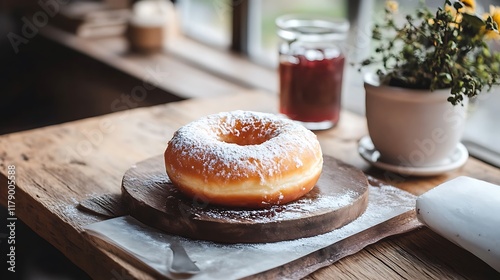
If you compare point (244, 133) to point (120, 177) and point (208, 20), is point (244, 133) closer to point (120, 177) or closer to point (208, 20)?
point (120, 177)

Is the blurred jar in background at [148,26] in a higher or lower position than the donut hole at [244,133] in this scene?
lower

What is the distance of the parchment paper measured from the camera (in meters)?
0.82

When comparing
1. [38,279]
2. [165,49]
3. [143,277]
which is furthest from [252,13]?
[143,277]

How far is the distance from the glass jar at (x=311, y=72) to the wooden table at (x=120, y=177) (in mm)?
53

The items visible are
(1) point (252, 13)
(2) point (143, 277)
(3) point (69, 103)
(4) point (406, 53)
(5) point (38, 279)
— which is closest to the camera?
(2) point (143, 277)

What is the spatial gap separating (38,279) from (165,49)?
0.93 metres

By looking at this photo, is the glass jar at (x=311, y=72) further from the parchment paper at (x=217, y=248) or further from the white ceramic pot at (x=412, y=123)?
the parchment paper at (x=217, y=248)

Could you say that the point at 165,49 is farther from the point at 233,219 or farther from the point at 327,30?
the point at 233,219

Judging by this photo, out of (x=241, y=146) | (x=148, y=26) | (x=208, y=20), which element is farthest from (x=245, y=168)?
(x=208, y=20)

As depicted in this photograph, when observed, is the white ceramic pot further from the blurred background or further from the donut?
the blurred background

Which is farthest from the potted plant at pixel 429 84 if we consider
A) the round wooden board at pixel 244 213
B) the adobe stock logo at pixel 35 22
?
the adobe stock logo at pixel 35 22

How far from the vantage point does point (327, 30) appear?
142 centimetres

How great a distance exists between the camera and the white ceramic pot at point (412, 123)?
3.61 feet

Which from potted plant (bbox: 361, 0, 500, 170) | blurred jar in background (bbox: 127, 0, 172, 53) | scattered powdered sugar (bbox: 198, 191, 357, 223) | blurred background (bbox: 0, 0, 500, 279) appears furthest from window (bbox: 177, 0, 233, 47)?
scattered powdered sugar (bbox: 198, 191, 357, 223)
